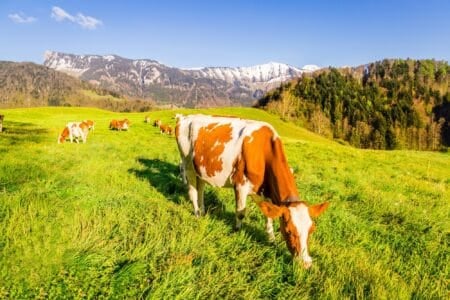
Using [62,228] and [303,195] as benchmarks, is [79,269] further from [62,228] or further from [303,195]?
[303,195]

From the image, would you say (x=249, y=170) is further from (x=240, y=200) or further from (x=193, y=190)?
(x=193, y=190)

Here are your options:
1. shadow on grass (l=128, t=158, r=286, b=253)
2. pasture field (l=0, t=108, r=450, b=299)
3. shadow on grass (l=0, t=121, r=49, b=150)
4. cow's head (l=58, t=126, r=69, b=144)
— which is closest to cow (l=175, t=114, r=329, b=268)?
shadow on grass (l=128, t=158, r=286, b=253)

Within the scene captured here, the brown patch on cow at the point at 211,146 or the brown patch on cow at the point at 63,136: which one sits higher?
the brown patch on cow at the point at 211,146

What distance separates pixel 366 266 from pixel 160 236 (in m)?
3.52

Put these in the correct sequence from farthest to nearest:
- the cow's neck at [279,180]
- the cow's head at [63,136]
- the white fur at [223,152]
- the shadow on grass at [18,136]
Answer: the cow's head at [63,136], the shadow on grass at [18,136], the white fur at [223,152], the cow's neck at [279,180]

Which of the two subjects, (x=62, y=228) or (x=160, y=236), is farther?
(x=160, y=236)

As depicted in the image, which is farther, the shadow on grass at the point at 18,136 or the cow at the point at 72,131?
the cow at the point at 72,131

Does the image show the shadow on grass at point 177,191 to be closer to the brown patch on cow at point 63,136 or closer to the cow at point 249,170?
the cow at point 249,170

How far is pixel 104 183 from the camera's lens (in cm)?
1126

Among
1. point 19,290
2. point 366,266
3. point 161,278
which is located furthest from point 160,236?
point 366,266

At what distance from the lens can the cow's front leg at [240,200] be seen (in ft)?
26.2

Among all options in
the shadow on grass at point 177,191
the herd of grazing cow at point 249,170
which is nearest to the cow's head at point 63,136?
the shadow on grass at point 177,191

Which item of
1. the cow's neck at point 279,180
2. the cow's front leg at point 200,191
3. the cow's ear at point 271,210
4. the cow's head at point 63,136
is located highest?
the cow's neck at point 279,180

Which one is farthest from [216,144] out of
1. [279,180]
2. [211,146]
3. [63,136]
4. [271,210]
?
[63,136]
